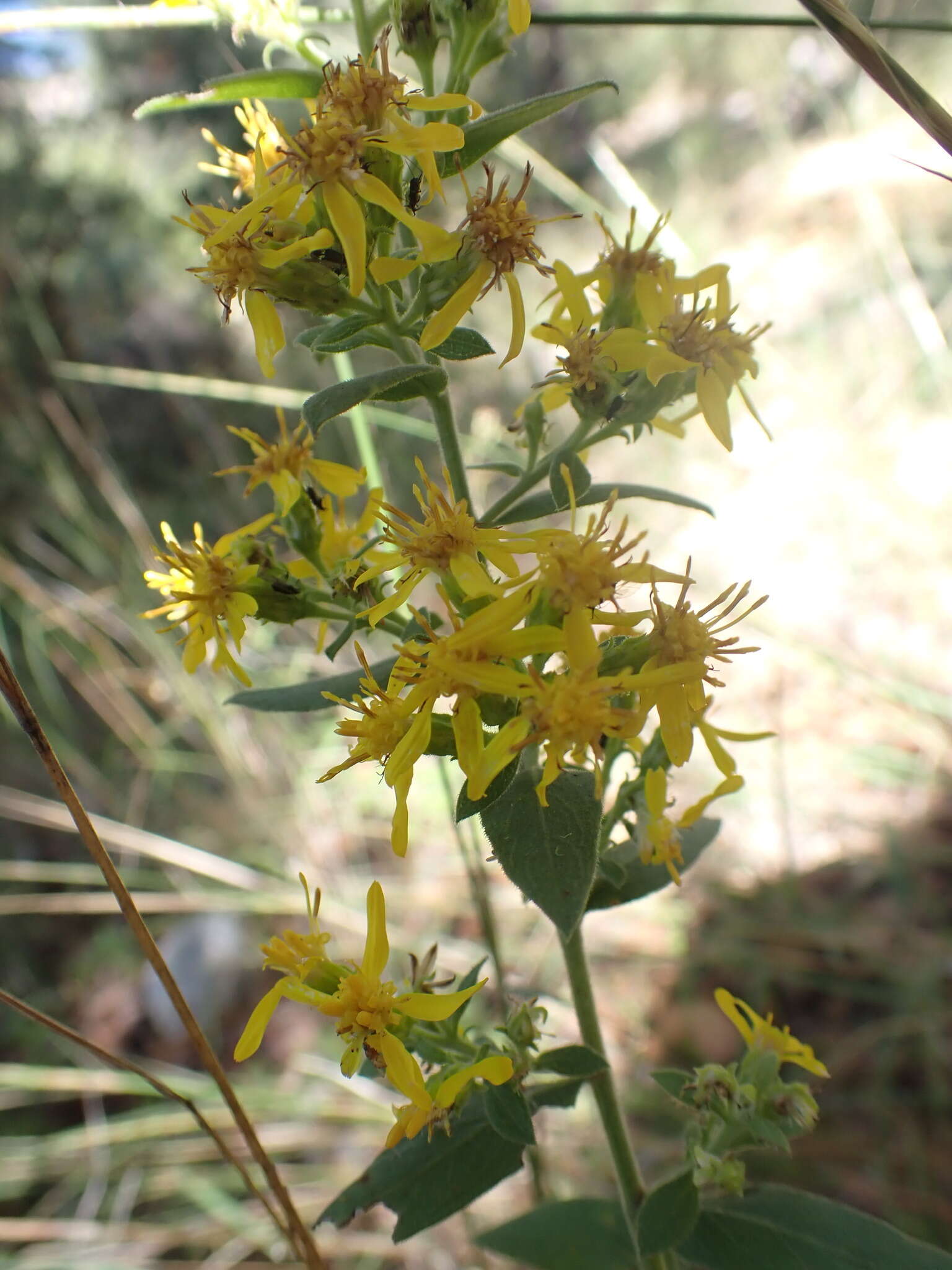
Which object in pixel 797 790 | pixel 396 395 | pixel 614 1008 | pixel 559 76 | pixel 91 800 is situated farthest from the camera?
pixel 559 76

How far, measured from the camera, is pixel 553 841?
0.97 metres

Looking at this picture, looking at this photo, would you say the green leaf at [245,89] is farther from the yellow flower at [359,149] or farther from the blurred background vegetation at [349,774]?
A: the blurred background vegetation at [349,774]

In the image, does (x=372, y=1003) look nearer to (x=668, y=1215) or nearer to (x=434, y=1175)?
(x=434, y=1175)

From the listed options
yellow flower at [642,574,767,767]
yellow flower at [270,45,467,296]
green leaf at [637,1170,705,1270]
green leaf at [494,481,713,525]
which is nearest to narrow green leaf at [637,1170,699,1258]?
green leaf at [637,1170,705,1270]

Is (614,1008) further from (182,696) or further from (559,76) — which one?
(559,76)

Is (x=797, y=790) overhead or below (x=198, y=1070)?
overhead

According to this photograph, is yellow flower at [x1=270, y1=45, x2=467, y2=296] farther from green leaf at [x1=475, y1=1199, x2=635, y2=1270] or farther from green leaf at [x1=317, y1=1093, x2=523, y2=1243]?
green leaf at [x1=475, y1=1199, x2=635, y2=1270]

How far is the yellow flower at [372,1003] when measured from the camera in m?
1.14

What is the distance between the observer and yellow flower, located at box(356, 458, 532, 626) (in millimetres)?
1065

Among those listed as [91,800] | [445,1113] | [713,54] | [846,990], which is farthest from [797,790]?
[713,54]

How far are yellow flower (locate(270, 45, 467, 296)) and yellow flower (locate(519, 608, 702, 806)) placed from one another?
1.59 feet

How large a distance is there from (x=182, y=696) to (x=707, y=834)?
2.36m

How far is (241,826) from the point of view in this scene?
379 cm

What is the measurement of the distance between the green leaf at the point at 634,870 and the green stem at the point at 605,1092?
0.07 m
